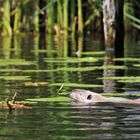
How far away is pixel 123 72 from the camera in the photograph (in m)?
10.2

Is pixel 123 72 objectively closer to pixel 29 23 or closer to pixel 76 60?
pixel 76 60

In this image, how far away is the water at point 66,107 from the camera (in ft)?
17.6

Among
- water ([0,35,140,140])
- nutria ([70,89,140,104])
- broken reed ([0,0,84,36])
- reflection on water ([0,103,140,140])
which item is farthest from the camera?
broken reed ([0,0,84,36])

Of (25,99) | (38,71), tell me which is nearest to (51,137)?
(25,99)

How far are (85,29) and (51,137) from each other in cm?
1829

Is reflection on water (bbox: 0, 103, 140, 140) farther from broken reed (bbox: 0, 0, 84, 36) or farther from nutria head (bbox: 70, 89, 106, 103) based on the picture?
broken reed (bbox: 0, 0, 84, 36)

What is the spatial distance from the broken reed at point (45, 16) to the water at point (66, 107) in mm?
8327

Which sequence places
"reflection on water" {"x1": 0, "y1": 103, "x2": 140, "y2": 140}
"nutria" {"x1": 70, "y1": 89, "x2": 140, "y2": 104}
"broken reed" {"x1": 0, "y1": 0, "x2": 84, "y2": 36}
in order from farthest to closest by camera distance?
"broken reed" {"x1": 0, "y1": 0, "x2": 84, "y2": 36}, "nutria" {"x1": 70, "y1": 89, "x2": 140, "y2": 104}, "reflection on water" {"x1": 0, "y1": 103, "x2": 140, "y2": 140}

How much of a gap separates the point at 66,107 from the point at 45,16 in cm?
1648

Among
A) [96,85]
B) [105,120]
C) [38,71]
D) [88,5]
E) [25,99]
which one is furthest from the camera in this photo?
[88,5]

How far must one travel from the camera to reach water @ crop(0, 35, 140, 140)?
5375 millimetres

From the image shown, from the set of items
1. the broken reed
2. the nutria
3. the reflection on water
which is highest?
the broken reed

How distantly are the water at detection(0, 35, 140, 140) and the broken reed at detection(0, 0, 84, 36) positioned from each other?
8327mm

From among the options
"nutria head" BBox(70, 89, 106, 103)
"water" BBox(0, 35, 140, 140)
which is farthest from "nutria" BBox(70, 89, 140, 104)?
"water" BBox(0, 35, 140, 140)
